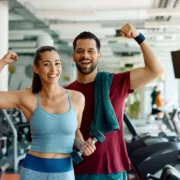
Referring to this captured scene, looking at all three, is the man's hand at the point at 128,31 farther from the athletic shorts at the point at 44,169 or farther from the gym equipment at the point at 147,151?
the gym equipment at the point at 147,151

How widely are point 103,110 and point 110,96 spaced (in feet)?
0.28

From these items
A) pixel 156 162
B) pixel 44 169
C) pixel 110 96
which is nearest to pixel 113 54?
pixel 156 162

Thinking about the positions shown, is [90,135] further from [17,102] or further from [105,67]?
[105,67]

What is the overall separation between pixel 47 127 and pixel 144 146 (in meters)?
3.22

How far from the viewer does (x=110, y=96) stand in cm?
202

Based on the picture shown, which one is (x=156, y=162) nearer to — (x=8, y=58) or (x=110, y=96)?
(x=110, y=96)

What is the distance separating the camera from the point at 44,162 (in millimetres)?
1700

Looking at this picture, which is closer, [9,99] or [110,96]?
[9,99]

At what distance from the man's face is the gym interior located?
648 millimetres

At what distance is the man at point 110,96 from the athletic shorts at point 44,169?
0.30m

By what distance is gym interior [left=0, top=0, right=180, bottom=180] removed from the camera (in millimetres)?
4386

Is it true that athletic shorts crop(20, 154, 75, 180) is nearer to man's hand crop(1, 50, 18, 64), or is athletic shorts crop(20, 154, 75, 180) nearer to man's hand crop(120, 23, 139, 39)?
man's hand crop(1, 50, 18, 64)

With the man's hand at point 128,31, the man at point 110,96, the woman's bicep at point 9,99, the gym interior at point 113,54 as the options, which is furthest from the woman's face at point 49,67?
the gym interior at point 113,54

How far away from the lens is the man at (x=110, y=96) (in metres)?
1.98
